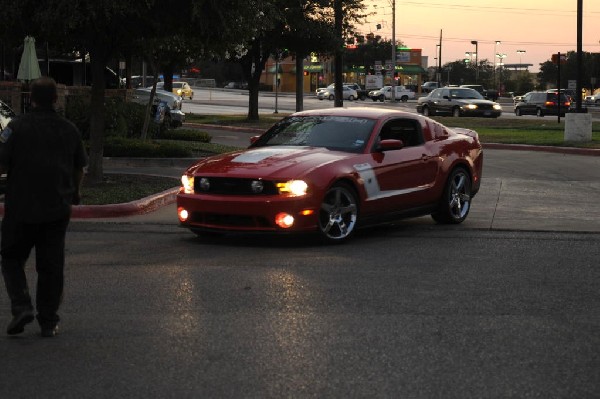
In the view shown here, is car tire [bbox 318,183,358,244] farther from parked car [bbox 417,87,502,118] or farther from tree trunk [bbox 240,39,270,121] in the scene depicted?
parked car [bbox 417,87,502,118]

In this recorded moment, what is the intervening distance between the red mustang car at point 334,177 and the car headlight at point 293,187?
0.01 metres

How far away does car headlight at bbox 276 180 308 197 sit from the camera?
434 inches

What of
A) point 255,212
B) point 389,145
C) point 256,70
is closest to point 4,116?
point 255,212

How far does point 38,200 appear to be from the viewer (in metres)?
6.78

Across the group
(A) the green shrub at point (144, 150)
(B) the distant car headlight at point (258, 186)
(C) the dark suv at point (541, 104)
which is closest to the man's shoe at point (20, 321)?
(B) the distant car headlight at point (258, 186)

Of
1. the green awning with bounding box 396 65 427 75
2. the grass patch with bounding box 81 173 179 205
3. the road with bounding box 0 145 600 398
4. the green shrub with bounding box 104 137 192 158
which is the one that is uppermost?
the green awning with bounding box 396 65 427 75

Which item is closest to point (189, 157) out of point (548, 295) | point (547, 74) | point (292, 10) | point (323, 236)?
point (323, 236)

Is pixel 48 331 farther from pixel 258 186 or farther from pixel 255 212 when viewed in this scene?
pixel 258 186

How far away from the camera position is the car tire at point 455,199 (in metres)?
13.2

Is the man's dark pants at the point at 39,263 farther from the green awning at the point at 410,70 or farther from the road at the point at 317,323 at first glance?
the green awning at the point at 410,70

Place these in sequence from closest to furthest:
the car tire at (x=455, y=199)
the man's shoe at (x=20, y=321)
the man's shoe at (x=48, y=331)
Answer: the man's shoe at (x=20, y=321)
the man's shoe at (x=48, y=331)
the car tire at (x=455, y=199)

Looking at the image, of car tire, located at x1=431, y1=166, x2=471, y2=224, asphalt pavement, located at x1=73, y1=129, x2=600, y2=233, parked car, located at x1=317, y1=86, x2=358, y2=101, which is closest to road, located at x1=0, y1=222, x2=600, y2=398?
car tire, located at x1=431, y1=166, x2=471, y2=224

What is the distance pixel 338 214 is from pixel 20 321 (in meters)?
5.18

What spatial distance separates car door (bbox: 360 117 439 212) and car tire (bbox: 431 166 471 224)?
14.1 inches
